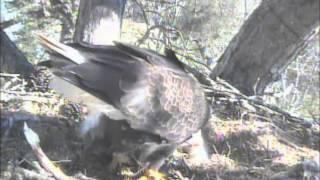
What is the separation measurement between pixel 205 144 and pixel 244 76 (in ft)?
4.53

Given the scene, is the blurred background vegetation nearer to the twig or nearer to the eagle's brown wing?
the eagle's brown wing

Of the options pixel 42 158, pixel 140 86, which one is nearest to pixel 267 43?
pixel 140 86

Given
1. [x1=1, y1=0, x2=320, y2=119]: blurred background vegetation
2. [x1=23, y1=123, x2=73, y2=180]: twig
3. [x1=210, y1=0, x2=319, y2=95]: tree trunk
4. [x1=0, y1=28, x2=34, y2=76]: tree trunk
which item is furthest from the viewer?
[x1=1, y1=0, x2=320, y2=119]: blurred background vegetation

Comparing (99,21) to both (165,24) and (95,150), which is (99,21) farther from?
→ (165,24)

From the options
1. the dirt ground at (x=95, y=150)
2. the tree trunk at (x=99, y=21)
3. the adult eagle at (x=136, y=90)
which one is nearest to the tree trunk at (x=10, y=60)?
the dirt ground at (x=95, y=150)

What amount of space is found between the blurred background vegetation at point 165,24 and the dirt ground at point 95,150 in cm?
92

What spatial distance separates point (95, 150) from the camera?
320 centimetres

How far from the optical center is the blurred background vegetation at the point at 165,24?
4.88 m

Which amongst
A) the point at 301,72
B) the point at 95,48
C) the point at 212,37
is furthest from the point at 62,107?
the point at 301,72

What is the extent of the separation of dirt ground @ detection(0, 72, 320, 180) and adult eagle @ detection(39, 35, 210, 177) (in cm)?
18

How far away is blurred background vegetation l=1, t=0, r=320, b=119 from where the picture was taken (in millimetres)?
4879

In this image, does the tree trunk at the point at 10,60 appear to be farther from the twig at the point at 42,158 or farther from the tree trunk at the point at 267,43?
the tree trunk at the point at 267,43

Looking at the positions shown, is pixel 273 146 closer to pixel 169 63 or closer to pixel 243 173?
pixel 243 173

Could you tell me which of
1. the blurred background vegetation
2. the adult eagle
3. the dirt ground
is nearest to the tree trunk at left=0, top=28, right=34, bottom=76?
the dirt ground
